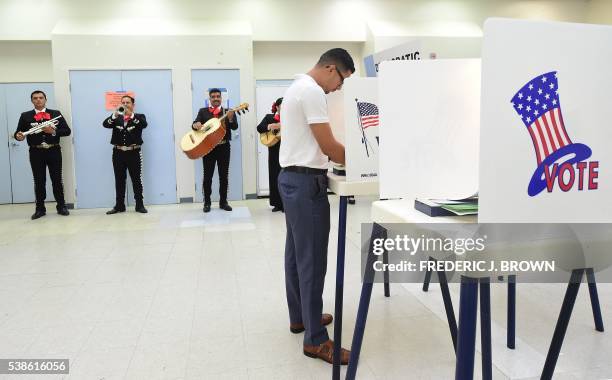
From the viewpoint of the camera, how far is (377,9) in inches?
295

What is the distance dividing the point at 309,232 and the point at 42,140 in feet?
17.1

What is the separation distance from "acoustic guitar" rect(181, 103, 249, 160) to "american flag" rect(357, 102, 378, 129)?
3.97 meters

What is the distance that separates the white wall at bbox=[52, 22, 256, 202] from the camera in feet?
21.6

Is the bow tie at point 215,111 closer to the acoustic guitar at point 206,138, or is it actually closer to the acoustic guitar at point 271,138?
the acoustic guitar at point 206,138

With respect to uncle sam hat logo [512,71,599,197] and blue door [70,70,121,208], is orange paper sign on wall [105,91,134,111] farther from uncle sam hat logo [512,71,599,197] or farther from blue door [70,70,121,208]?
uncle sam hat logo [512,71,599,197]

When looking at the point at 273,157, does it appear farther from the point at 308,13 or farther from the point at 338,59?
the point at 338,59

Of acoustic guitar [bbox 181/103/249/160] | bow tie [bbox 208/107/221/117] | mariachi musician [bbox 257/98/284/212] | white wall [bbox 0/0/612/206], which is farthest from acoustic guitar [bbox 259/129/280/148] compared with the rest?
white wall [bbox 0/0/612/206]

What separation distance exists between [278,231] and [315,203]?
9.62 ft

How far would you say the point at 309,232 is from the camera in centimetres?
214

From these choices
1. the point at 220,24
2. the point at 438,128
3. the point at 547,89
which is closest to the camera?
the point at 547,89

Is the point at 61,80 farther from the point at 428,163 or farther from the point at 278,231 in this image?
the point at 428,163

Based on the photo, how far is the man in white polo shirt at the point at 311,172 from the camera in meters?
2.09

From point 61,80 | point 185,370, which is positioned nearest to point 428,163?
point 185,370

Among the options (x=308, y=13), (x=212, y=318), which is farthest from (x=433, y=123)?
(x=308, y=13)
